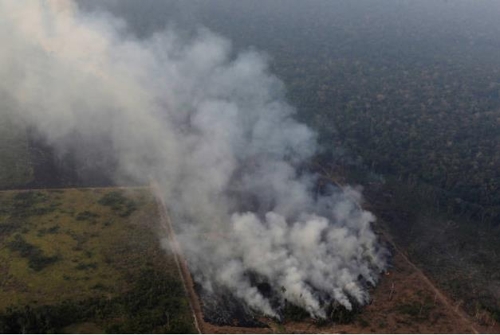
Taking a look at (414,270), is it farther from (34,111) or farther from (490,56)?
(490,56)

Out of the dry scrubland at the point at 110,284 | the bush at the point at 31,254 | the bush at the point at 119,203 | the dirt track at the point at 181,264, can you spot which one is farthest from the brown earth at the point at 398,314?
the bush at the point at 31,254

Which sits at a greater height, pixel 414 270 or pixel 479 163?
pixel 479 163

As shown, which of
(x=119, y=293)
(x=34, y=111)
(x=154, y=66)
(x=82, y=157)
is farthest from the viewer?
(x=154, y=66)

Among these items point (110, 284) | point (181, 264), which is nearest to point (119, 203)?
point (181, 264)

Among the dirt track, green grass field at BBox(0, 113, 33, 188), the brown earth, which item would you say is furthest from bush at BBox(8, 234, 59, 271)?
green grass field at BBox(0, 113, 33, 188)

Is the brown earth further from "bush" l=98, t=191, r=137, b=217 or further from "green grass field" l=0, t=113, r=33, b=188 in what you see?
"green grass field" l=0, t=113, r=33, b=188

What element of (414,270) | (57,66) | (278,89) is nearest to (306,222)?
(414,270)

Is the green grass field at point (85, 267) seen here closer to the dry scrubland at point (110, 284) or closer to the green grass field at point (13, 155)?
the dry scrubland at point (110, 284)
